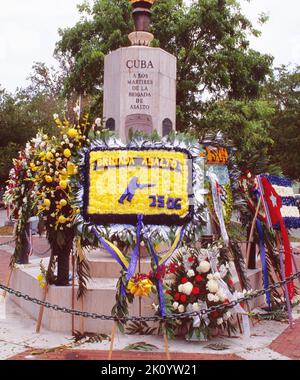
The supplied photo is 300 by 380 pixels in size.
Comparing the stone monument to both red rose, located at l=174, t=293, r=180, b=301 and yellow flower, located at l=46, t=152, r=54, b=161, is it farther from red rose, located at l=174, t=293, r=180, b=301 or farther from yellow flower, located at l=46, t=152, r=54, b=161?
Answer: red rose, located at l=174, t=293, r=180, b=301

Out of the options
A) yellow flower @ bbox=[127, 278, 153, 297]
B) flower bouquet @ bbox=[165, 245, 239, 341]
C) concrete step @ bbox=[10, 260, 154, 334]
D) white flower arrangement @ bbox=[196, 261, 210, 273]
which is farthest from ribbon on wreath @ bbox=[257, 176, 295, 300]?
yellow flower @ bbox=[127, 278, 153, 297]

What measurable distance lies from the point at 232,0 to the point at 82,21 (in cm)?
635

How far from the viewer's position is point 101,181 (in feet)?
17.2

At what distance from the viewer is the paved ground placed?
553 cm

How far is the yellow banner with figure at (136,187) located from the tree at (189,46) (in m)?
14.0

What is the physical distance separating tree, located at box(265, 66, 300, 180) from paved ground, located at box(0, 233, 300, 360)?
3070 centimetres

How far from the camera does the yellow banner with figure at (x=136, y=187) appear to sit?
5.21 metres

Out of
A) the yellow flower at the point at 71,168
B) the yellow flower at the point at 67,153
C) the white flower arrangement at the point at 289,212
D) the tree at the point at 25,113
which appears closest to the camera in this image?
the yellow flower at the point at 71,168

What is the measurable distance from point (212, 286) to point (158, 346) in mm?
969

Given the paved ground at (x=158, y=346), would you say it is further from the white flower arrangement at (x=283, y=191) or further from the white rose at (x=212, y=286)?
the white flower arrangement at (x=283, y=191)

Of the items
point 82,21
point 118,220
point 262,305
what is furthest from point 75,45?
point 118,220

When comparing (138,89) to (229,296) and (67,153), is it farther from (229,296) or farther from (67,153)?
(229,296)

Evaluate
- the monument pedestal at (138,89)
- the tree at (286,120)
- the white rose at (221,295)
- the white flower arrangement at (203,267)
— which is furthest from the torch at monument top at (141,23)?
the tree at (286,120)

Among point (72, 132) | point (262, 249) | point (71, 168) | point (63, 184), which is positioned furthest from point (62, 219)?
point (262, 249)
